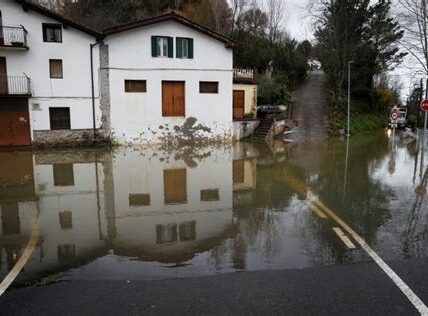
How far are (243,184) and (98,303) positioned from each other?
861 cm

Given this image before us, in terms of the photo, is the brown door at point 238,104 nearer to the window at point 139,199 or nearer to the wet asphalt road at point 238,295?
the window at point 139,199

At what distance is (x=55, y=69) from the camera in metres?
24.1

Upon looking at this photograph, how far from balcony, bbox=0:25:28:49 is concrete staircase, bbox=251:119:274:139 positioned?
1581cm

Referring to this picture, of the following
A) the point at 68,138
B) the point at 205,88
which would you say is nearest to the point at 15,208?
the point at 68,138

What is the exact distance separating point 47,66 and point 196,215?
18.5 metres

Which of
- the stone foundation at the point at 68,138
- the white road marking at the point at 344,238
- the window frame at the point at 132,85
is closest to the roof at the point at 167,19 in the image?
the window frame at the point at 132,85

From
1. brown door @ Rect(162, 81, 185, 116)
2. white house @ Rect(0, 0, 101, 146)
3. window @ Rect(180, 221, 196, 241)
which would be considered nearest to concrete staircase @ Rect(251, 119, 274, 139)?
brown door @ Rect(162, 81, 185, 116)

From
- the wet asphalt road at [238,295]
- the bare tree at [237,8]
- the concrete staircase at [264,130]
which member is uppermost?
the bare tree at [237,8]

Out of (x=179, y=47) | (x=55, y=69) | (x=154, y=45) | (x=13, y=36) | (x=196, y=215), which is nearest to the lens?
(x=196, y=215)

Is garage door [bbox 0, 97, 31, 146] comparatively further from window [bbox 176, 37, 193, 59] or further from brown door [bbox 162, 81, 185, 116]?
window [bbox 176, 37, 193, 59]

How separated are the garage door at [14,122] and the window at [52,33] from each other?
3795 millimetres

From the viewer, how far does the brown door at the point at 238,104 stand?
30297 mm

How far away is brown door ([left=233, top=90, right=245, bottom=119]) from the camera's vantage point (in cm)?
3030

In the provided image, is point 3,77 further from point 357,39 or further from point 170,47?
point 357,39
